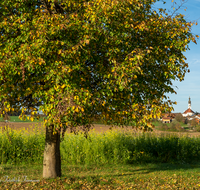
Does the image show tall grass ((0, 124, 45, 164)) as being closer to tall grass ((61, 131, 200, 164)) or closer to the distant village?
tall grass ((61, 131, 200, 164))

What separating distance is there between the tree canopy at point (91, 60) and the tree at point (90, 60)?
3cm

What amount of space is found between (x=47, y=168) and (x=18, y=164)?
505 centimetres

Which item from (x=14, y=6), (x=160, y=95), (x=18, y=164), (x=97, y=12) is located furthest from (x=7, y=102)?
(x=18, y=164)

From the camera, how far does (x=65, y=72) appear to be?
6.43 meters

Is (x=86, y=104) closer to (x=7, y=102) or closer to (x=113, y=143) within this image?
(x=7, y=102)

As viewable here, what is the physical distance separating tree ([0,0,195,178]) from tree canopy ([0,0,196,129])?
27mm

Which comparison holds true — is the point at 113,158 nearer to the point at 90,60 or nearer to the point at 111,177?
the point at 111,177

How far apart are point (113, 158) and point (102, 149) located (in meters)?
0.84

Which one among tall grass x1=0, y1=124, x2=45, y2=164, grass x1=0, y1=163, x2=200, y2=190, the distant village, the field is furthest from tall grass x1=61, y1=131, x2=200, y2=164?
the distant village

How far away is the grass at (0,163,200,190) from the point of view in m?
9.15

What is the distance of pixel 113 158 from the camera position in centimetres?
1420

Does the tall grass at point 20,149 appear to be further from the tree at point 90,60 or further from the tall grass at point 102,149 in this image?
the tree at point 90,60

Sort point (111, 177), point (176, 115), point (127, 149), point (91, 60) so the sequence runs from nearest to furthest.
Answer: point (91, 60)
point (111, 177)
point (127, 149)
point (176, 115)

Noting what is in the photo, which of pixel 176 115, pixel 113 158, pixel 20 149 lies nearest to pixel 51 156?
pixel 113 158
